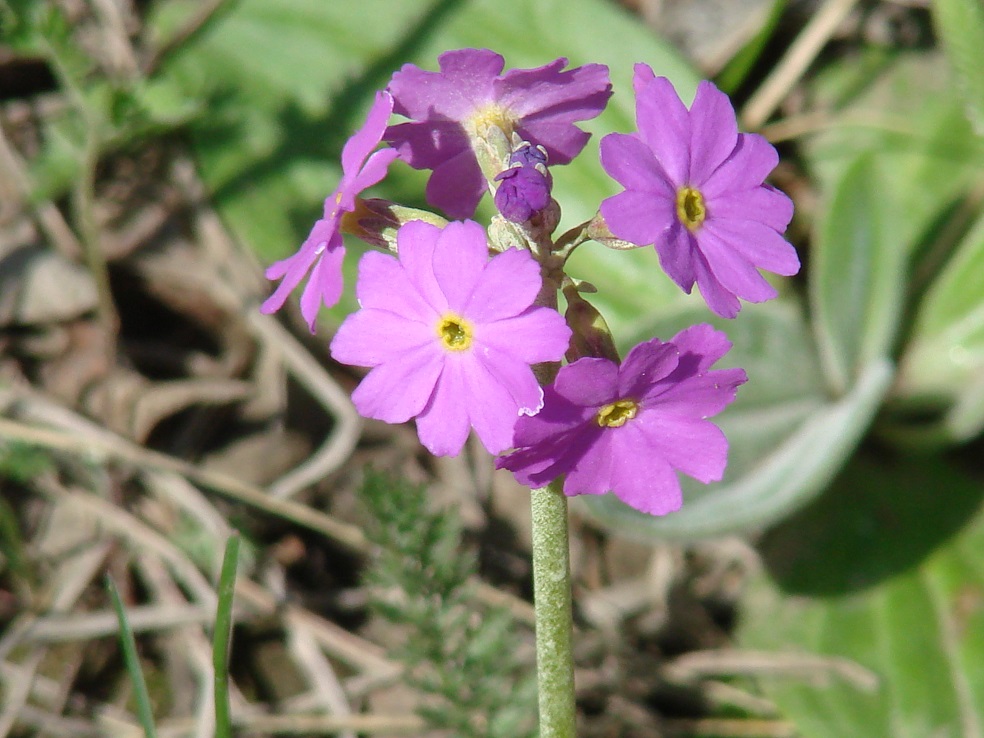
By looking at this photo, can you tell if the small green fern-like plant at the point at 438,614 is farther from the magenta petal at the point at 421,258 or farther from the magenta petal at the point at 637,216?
the magenta petal at the point at 637,216

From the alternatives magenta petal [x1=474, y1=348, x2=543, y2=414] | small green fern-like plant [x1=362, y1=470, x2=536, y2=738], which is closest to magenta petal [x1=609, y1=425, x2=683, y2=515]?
magenta petal [x1=474, y1=348, x2=543, y2=414]

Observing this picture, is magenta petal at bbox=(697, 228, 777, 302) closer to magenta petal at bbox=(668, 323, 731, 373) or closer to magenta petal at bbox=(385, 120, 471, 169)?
magenta petal at bbox=(668, 323, 731, 373)

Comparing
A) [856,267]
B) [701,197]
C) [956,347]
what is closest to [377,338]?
[701,197]

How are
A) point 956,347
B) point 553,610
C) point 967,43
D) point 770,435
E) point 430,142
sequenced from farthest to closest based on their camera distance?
point 956,347, point 770,435, point 967,43, point 430,142, point 553,610

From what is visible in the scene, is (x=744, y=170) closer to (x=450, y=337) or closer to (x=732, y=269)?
(x=732, y=269)

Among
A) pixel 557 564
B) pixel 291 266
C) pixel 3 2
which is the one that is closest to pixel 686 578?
pixel 557 564

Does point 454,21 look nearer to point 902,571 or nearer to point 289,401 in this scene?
point 289,401

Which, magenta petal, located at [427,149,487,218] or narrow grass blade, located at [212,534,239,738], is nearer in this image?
narrow grass blade, located at [212,534,239,738]
